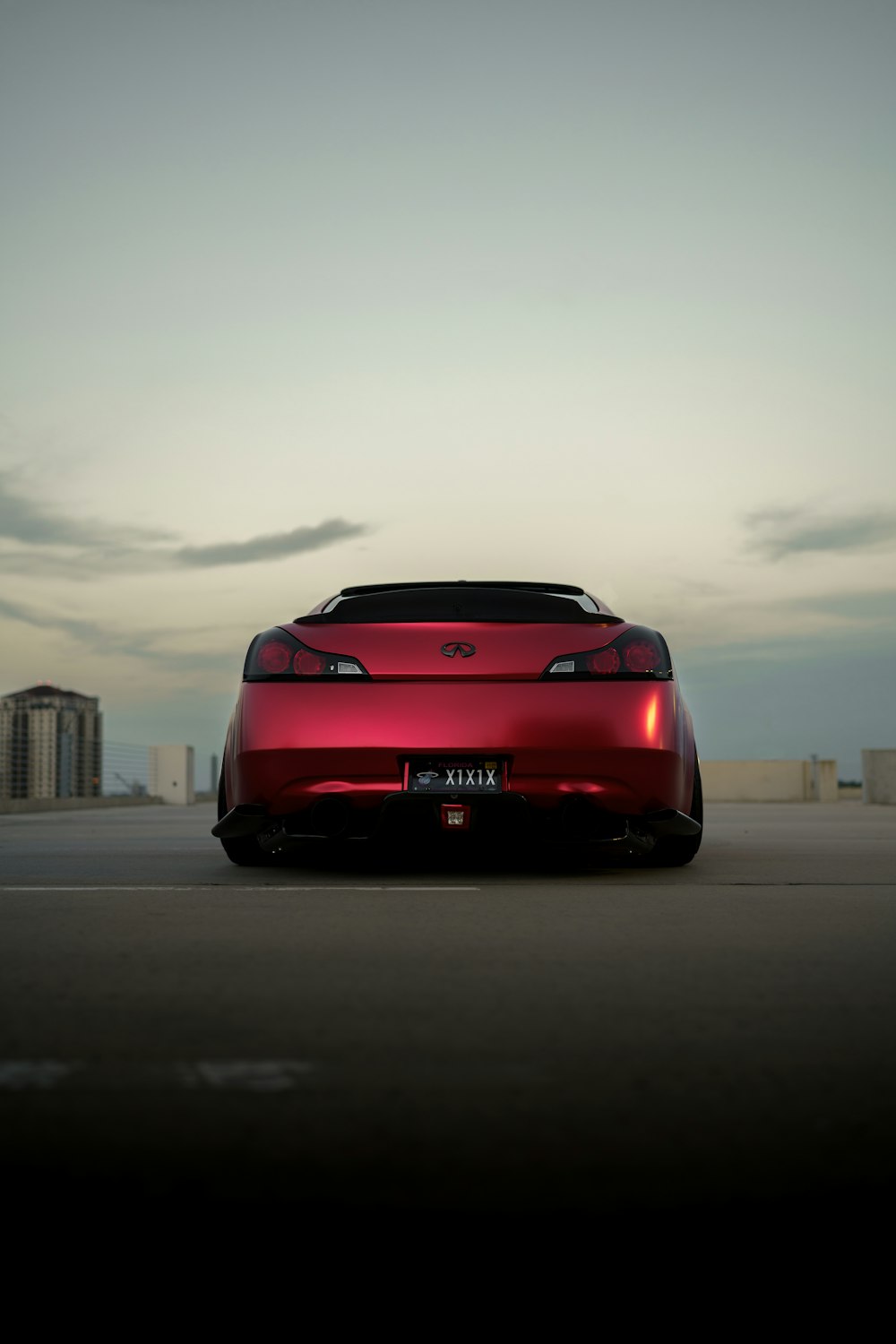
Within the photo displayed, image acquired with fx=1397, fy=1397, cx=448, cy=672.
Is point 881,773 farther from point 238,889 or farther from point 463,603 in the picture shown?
point 238,889

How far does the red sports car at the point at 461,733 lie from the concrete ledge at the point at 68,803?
1805 cm

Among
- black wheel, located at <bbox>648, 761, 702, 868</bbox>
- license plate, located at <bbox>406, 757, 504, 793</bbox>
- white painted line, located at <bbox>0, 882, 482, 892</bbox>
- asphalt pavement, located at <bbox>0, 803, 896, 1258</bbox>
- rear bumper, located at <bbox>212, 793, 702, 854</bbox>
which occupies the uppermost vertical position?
license plate, located at <bbox>406, 757, 504, 793</bbox>

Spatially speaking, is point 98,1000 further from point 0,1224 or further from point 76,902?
point 76,902

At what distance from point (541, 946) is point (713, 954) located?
540 millimetres

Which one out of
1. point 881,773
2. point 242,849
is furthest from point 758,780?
point 242,849

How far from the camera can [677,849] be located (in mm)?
7574

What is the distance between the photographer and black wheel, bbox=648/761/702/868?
7516mm

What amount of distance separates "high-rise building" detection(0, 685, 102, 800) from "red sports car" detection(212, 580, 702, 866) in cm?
2175

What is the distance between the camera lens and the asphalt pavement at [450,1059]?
79.8 inches

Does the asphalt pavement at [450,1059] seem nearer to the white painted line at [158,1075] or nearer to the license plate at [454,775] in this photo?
the white painted line at [158,1075]

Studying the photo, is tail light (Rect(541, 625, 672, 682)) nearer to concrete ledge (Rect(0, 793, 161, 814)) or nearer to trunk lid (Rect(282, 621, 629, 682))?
trunk lid (Rect(282, 621, 629, 682))

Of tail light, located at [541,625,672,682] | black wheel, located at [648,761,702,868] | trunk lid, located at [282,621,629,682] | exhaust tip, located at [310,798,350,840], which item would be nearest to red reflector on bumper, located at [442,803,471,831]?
exhaust tip, located at [310,798,350,840]

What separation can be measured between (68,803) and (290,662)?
2309cm

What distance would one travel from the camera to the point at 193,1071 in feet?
8.92
